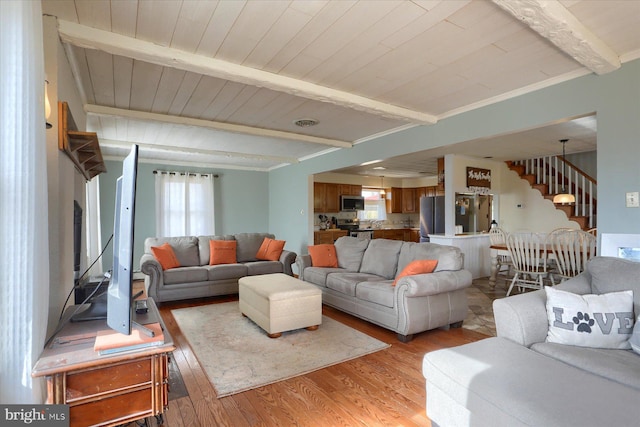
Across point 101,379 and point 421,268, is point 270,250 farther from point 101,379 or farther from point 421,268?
point 101,379

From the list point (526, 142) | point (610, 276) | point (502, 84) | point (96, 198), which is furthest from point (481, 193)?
point (96, 198)

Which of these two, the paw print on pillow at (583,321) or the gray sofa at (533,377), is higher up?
the paw print on pillow at (583,321)

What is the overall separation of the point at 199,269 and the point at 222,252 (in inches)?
22.5

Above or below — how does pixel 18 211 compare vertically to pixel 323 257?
above

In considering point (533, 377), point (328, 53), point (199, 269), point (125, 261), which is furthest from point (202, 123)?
point (533, 377)

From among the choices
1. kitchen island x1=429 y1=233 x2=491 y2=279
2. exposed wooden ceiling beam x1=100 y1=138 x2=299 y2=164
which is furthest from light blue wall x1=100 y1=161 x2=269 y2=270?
kitchen island x1=429 y1=233 x2=491 y2=279

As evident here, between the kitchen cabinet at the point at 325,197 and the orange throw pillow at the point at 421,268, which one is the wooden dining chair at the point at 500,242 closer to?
the orange throw pillow at the point at 421,268

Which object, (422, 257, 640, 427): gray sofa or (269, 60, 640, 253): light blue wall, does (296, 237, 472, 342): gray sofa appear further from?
(269, 60, 640, 253): light blue wall

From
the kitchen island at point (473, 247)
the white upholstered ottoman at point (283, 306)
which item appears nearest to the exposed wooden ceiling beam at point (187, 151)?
the white upholstered ottoman at point (283, 306)

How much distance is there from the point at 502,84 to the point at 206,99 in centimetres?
285

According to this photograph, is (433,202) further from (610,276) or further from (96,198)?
(96,198)

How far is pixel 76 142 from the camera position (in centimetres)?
222

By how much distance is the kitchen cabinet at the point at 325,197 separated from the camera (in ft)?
25.4

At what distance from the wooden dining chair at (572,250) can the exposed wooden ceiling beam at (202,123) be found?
130 inches
